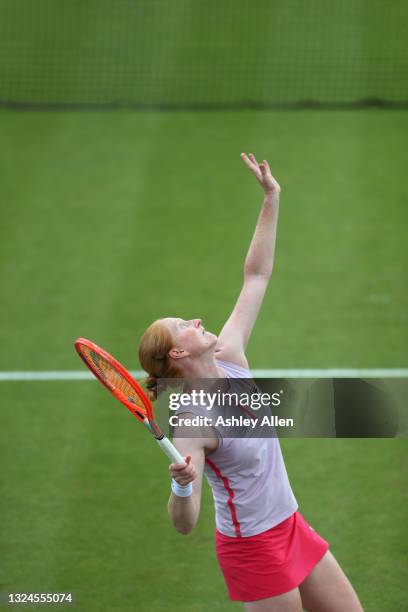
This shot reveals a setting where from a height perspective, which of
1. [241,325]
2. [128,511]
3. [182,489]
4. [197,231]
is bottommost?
[128,511]

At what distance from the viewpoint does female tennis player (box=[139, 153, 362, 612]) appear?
4.88 metres

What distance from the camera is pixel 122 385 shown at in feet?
17.1

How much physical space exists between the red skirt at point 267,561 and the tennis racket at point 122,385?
0.74m

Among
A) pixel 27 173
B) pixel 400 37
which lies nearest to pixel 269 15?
pixel 400 37

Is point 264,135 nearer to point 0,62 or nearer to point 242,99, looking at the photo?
point 242,99

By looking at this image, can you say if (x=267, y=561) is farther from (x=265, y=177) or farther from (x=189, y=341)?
(x=265, y=177)

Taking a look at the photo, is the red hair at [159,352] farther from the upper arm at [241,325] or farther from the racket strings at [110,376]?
the upper arm at [241,325]

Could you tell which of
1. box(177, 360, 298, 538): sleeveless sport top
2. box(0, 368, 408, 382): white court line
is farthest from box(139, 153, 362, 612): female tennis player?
box(0, 368, 408, 382): white court line

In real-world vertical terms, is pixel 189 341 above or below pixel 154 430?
above

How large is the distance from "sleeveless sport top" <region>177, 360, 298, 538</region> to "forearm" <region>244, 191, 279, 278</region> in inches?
40.2

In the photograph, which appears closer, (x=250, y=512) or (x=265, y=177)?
(x=250, y=512)

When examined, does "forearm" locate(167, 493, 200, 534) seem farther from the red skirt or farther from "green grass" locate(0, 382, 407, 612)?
"green grass" locate(0, 382, 407, 612)

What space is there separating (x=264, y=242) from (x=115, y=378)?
113cm


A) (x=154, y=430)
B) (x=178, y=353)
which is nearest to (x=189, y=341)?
(x=178, y=353)
